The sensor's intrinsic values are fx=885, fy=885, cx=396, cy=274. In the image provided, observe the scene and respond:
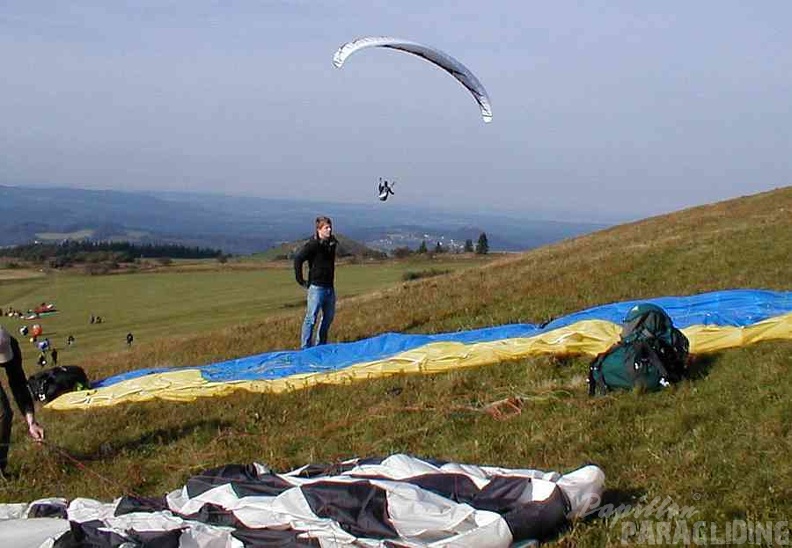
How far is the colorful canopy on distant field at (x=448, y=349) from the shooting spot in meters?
8.67

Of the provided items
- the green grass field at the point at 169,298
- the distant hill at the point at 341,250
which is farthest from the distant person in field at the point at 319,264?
the green grass field at the point at 169,298

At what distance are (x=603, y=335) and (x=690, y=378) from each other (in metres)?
1.53

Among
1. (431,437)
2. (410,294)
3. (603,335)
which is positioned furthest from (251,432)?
(410,294)

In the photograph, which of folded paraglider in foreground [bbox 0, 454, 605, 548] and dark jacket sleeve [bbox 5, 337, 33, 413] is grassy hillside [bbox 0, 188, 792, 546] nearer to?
folded paraglider in foreground [bbox 0, 454, 605, 548]

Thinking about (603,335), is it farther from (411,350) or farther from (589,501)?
(589,501)

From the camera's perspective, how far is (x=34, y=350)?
2270 centimetres

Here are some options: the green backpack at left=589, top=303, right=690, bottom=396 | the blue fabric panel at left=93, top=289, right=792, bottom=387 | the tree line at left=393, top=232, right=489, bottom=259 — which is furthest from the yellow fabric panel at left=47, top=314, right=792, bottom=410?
the tree line at left=393, top=232, right=489, bottom=259

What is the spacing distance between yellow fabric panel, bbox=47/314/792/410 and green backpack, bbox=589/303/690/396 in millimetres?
721

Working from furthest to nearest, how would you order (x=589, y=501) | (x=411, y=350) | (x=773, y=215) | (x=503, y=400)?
(x=773, y=215) < (x=411, y=350) < (x=503, y=400) < (x=589, y=501)

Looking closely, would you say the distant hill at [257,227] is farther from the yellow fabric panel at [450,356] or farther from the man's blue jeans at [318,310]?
the yellow fabric panel at [450,356]

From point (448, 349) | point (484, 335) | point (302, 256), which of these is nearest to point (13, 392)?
point (448, 349)

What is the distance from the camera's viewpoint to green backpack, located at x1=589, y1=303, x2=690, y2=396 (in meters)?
7.11

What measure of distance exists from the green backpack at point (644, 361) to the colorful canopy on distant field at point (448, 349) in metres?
0.75

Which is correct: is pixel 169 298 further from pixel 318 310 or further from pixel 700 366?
pixel 700 366
